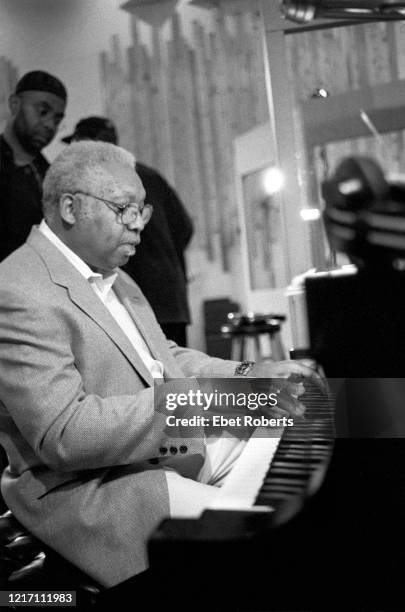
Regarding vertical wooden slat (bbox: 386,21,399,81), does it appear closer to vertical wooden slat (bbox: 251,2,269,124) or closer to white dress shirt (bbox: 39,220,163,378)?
vertical wooden slat (bbox: 251,2,269,124)

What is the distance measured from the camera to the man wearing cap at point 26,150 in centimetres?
217

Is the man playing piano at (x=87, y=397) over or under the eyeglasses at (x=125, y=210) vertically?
under

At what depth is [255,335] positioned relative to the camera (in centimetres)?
211

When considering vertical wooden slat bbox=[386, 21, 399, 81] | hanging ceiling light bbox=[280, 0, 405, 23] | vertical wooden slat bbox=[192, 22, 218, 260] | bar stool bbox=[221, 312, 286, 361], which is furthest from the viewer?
vertical wooden slat bbox=[192, 22, 218, 260]

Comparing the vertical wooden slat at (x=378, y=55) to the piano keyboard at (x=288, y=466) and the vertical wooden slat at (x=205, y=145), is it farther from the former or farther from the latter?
the piano keyboard at (x=288, y=466)

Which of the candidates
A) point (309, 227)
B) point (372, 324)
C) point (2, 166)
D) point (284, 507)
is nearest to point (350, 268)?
point (372, 324)

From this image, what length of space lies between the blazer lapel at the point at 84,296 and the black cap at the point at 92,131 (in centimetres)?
89

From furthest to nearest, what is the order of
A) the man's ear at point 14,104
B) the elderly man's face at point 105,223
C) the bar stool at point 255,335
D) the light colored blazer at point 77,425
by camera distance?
the man's ear at point 14,104 → the bar stool at point 255,335 → the elderly man's face at point 105,223 → the light colored blazer at point 77,425

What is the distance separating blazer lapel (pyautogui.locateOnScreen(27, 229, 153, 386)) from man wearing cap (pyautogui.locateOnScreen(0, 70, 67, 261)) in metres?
0.80

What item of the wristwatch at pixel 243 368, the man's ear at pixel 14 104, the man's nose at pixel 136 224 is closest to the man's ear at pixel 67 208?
the man's nose at pixel 136 224

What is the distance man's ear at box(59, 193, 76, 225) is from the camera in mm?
1432

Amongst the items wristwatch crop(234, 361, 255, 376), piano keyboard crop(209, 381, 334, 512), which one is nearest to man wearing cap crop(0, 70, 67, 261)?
wristwatch crop(234, 361, 255, 376)

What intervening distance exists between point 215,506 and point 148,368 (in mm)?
706

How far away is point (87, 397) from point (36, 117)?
4.29 feet
